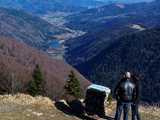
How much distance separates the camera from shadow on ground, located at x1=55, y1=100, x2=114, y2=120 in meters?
28.8

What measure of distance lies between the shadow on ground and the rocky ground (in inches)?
12.0

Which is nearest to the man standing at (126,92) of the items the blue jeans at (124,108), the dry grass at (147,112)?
the blue jeans at (124,108)

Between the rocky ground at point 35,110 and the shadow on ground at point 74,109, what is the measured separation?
30 centimetres

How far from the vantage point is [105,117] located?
28891 millimetres

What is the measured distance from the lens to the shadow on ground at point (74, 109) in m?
28.8

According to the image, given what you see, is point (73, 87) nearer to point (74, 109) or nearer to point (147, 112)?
point (147, 112)

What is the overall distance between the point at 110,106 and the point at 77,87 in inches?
1155

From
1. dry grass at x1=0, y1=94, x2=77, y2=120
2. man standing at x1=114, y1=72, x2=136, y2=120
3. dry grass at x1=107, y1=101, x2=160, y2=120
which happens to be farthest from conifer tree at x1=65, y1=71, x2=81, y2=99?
man standing at x1=114, y1=72, x2=136, y2=120

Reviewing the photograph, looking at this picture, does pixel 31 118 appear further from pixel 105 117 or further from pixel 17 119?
pixel 105 117

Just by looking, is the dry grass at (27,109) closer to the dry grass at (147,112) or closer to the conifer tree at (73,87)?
the dry grass at (147,112)

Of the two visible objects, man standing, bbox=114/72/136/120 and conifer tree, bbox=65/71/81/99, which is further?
conifer tree, bbox=65/71/81/99

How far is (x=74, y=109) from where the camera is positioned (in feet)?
98.8

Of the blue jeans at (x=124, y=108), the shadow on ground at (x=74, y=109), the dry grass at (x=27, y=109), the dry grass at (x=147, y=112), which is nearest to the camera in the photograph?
the blue jeans at (x=124, y=108)

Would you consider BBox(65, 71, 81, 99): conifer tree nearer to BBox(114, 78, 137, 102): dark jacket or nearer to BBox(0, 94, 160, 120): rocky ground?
BBox(0, 94, 160, 120): rocky ground
